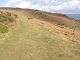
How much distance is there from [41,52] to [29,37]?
23.3 feet

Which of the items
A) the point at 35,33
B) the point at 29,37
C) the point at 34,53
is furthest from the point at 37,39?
the point at 34,53

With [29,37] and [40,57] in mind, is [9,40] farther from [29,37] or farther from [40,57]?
[40,57]

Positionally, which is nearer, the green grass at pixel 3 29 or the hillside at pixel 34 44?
the hillside at pixel 34 44

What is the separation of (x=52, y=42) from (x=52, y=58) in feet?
22.4

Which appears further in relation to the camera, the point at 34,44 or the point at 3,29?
the point at 3,29

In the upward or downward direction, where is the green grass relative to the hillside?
upward

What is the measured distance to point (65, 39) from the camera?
34.6 m

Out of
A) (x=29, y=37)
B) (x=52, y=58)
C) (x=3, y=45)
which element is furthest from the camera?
(x=29, y=37)

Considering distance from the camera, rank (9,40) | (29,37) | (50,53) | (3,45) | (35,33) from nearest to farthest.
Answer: (50,53), (3,45), (9,40), (29,37), (35,33)

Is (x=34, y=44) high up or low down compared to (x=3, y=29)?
down

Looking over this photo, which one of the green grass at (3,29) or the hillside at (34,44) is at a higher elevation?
the green grass at (3,29)

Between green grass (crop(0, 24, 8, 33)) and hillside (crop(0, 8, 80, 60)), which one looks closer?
hillside (crop(0, 8, 80, 60))

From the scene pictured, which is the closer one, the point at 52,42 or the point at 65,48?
the point at 65,48

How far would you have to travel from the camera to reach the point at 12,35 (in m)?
34.5
